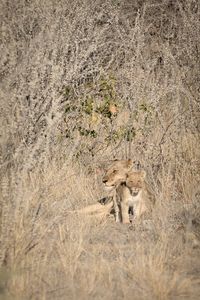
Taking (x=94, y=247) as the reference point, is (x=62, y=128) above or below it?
above

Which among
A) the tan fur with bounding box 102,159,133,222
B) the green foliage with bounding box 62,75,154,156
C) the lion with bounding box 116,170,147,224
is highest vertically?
the green foliage with bounding box 62,75,154,156


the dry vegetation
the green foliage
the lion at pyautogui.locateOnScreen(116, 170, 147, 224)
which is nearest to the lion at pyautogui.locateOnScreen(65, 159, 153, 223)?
the lion at pyautogui.locateOnScreen(116, 170, 147, 224)

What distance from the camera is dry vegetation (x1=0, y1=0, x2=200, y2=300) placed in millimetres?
4797

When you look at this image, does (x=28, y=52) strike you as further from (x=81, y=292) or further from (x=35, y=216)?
(x=81, y=292)

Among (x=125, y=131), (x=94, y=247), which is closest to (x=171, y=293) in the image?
(x=94, y=247)

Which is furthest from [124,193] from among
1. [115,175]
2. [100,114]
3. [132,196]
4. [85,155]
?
[100,114]

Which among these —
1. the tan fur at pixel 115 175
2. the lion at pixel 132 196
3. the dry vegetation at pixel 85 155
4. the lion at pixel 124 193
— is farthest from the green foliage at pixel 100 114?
the lion at pixel 132 196

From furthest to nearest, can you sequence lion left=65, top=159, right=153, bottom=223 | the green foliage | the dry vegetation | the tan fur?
the green foliage, the tan fur, lion left=65, top=159, right=153, bottom=223, the dry vegetation

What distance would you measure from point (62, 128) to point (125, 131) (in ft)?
2.55

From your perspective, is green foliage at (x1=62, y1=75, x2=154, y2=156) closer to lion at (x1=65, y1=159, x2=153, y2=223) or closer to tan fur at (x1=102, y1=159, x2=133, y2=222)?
tan fur at (x1=102, y1=159, x2=133, y2=222)

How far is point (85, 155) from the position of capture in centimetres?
796

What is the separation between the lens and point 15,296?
445 cm

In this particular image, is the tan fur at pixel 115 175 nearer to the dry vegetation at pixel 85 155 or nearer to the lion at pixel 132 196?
the lion at pixel 132 196

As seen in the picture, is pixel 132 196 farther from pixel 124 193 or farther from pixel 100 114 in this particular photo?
pixel 100 114
